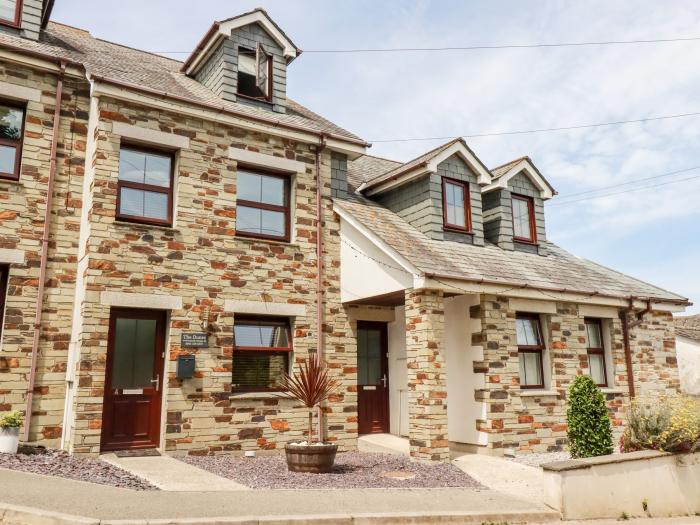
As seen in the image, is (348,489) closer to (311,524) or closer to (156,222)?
(311,524)

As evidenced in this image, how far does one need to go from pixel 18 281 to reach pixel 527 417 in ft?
31.3

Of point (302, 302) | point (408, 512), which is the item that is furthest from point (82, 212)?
point (408, 512)

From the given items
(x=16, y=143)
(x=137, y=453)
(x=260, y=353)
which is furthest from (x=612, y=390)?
(x=16, y=143)

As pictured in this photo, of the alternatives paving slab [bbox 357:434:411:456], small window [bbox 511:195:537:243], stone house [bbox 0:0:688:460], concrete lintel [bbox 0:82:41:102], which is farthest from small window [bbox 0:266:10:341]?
small window [bbox 511:195:537:243]

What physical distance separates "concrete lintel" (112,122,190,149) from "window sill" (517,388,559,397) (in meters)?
8.08

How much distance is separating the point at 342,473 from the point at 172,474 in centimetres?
253

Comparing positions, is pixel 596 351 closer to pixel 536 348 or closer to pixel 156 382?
pixel 536 348

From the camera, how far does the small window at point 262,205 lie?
11711 mm

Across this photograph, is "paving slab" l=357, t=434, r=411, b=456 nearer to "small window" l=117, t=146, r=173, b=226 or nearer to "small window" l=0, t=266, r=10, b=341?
"small window" l=117, t=146, r=173, b=226

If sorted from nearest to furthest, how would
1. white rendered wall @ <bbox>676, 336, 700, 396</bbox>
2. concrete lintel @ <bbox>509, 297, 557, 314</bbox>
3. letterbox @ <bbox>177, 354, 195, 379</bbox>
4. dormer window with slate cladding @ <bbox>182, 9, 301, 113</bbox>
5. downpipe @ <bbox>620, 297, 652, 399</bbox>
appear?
1. letterbox @ <bbox>177, 354, 195, 379</bbox>
2. concrete lintel @ <bbox>509, 297, 557, 314</bbox>
3. dormer window with slate cladding @ <bbox>182, 9, 301, 113</bbox>
4. downpipe @ <bbox>620, 297, 652, 399</bbox>
5. white rendered wall @ <bbox>676, 336, 700, 396</bbox>

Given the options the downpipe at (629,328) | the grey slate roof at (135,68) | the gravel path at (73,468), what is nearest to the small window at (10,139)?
the grey slate roof at (135,68)

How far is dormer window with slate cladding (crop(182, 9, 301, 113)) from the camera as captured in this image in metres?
12.7

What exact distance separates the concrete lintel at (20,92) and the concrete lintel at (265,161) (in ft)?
11.2

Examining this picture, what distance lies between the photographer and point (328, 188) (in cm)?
1271
